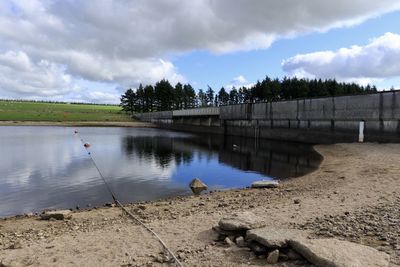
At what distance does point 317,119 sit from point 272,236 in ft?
161

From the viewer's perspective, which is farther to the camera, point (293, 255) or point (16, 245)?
point (16, 245)

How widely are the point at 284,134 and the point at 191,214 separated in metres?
51.4

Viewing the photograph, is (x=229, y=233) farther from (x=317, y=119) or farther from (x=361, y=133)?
(x=317, y=119)

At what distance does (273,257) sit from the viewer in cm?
824

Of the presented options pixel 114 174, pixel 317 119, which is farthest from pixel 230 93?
pixel 114 174

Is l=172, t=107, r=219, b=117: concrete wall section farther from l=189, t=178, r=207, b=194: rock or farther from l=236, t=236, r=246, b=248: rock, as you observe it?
l=236, t=236, r=246, b=248: rock

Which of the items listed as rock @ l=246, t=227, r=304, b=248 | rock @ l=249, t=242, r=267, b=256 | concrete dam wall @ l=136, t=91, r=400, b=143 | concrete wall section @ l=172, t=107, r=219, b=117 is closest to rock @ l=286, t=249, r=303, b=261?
rock @ l=246, t=227, r=304, b=248

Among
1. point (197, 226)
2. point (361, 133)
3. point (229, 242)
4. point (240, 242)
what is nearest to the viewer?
point (240, 242)

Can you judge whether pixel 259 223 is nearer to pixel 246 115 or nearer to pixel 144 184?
pixel 144 184

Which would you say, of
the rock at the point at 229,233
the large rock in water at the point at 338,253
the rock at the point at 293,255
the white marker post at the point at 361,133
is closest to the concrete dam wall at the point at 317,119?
the white marker post at the point at 361,133

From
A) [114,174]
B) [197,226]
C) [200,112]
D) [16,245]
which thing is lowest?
[114,174]

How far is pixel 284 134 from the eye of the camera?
207 feet

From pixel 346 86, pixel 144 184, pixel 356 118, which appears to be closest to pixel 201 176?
pixel 144 184

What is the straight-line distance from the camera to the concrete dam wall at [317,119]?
42594 mm
